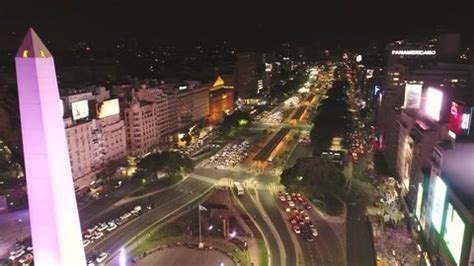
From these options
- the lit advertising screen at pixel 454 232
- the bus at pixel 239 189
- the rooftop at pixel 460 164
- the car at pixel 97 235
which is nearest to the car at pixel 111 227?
the car at pixel 97 235

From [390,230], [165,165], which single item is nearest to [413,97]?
[390,230]

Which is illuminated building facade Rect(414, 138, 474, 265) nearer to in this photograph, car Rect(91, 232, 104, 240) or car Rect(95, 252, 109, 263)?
car Rect(95, 252, 109, 263)

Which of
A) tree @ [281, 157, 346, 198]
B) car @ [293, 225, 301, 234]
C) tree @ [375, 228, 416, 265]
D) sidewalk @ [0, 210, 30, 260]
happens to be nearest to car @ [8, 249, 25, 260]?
sidewalk @ [0, 210, 30, 260]

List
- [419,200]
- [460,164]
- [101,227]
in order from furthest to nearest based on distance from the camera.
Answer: [101,227]
[419,200]
[460,164]

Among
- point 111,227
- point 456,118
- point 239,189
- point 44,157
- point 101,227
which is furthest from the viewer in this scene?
point 239,189

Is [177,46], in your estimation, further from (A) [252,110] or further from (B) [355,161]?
(B) [355,161]

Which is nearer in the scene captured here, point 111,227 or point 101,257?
point 101,257

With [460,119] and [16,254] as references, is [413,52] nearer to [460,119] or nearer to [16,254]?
[460,119]
